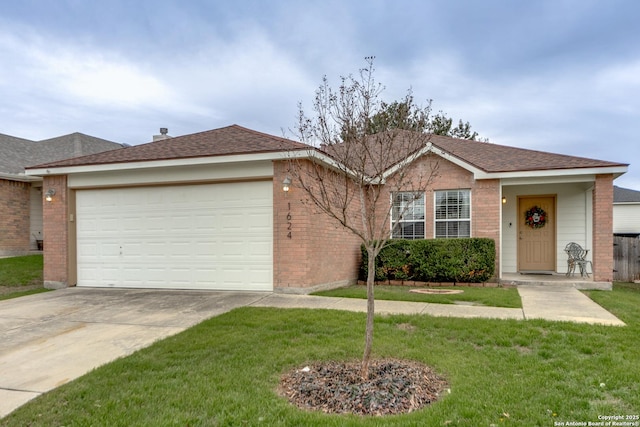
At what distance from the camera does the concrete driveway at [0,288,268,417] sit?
13.6 ft

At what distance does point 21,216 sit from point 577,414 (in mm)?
17976

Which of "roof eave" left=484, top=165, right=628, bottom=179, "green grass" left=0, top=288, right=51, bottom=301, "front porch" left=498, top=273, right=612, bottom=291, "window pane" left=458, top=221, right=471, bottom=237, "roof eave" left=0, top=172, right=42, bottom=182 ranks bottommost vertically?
"green grass" left=0, top=288, right=51, bottom=301

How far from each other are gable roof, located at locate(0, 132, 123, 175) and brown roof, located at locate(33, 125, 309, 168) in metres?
8.06

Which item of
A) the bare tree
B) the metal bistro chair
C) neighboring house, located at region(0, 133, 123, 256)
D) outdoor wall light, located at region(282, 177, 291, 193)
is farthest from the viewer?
neighboring house, located at region(0, 133, 123, 256)

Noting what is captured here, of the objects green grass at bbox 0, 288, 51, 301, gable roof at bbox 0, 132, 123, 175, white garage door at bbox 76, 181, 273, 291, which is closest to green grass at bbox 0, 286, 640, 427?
white garage door at bbox 76, 181, 273, 291

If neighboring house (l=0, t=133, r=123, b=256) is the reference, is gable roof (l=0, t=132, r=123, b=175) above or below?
above

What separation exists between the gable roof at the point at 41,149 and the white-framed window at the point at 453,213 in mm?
15356

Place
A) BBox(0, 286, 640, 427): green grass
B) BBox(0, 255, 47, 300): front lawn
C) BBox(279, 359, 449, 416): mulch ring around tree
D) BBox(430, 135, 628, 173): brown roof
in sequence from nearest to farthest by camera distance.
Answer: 1. BBox(0, 286, 640, 427): green grass
2. BBox(279, 359, 449, 416): mulch ring around tree
3. BBox(0, 255, 47, 300): front lawn
4. BBox(430, 135, 628, 173): brown roof

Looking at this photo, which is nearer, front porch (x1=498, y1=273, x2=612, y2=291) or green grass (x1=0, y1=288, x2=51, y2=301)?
green grass (x1=0, y1=288, x2=51, y2=301)

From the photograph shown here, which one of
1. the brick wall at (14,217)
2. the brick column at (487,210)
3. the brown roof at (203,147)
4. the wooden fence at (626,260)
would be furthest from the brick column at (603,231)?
the brick wall at (14,217)

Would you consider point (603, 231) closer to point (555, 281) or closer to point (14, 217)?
point (555, 281)

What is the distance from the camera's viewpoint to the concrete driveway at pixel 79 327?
4.14 metres

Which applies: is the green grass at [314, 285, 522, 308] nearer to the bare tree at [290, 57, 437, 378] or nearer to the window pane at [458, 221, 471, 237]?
the window pane at [458, 221, 471, 237]

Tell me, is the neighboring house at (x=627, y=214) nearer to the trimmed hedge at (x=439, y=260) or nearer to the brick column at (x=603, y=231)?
the brick column at (x=603, y=231)
